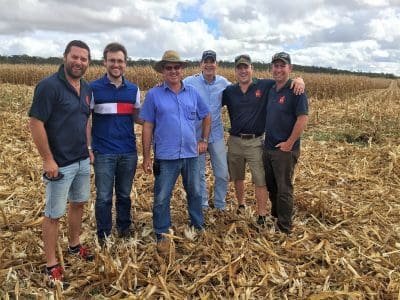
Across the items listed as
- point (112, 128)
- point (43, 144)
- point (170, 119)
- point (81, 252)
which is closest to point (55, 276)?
point (81, 252)

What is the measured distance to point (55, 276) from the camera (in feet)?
12.5

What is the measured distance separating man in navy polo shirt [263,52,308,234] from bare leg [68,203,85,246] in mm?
2172

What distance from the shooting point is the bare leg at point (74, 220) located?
13.5 ft

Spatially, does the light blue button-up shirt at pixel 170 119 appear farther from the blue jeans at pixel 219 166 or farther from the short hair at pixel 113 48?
the blue jeans at pixel 219 166

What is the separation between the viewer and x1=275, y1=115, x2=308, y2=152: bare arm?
441cm

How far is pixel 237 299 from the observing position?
356cm

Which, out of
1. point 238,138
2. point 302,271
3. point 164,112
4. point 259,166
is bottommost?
point 302,271

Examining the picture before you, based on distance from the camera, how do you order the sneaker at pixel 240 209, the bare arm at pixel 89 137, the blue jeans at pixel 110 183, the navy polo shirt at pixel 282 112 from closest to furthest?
the bare arm at pixel 89 137 < the blue jeans at pixel 110 183 < the navy polo shirt at pixel 282 112 < the sneaker at pixel 240 209

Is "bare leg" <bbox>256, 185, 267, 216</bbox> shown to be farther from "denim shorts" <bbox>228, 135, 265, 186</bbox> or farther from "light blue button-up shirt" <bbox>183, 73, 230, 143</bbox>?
"light blue button-up shirt" <bbox>183, 73, 230, 143</bbox>

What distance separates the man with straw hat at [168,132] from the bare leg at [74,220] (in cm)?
79

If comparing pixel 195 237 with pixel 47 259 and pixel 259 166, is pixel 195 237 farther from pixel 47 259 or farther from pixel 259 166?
pixel 47 259

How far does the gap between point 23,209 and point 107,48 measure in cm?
262

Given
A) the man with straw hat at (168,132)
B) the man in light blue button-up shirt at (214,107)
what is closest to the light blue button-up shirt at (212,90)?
the man in light blue button-up shirt at (214,107)

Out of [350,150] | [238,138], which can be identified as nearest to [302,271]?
[238,138]
